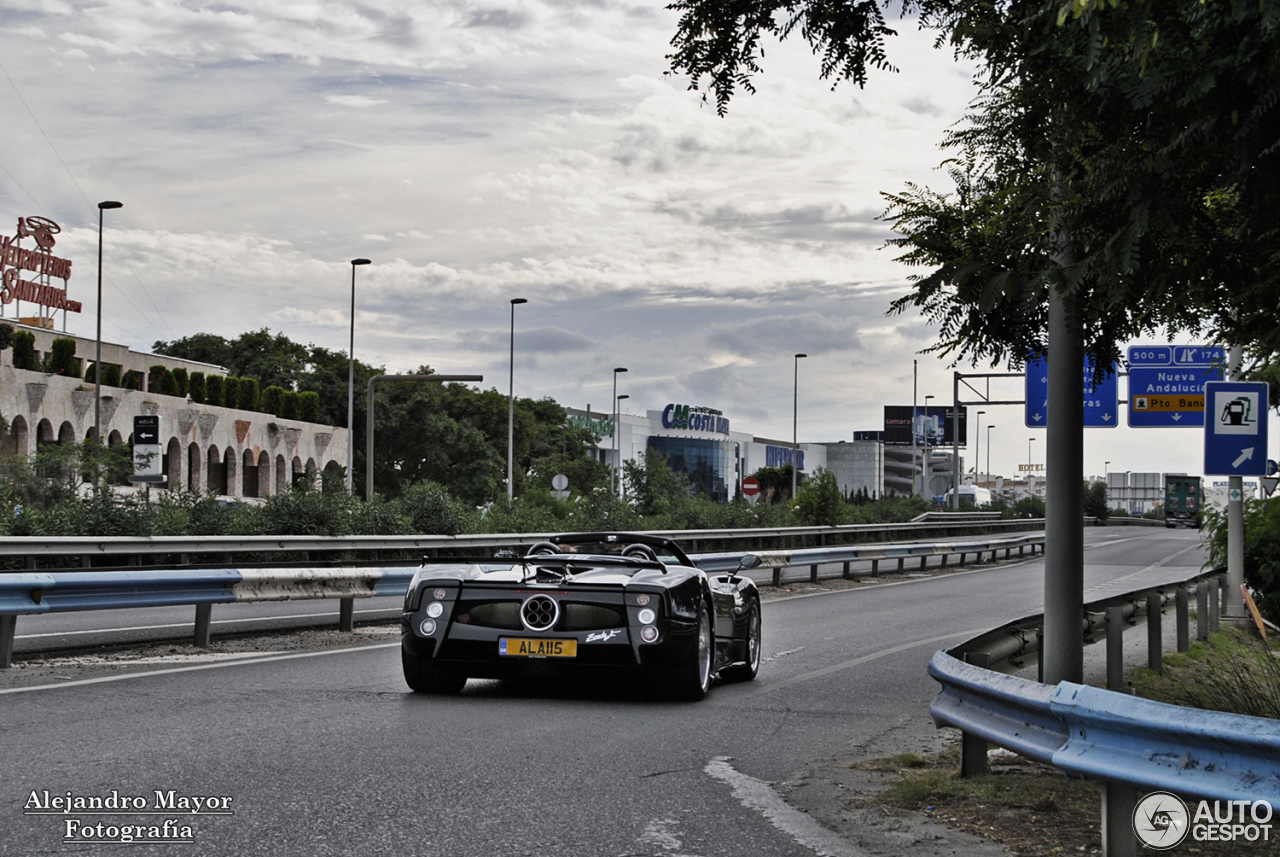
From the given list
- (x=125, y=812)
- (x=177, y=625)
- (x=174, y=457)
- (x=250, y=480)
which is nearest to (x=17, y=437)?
(x=174, y=457)

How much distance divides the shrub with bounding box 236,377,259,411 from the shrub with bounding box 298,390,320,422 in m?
6.18

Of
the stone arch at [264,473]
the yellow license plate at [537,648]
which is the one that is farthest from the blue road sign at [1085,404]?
the stone arch at [264,473]

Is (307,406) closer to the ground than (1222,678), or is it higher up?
higher up

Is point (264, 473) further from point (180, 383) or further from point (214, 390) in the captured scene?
point (180, 383)

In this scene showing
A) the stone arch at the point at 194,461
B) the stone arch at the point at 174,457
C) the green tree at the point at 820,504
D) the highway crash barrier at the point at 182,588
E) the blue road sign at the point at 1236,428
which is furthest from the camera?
the stone arch at the point at 194,461

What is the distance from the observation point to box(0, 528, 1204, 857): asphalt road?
5277 mm

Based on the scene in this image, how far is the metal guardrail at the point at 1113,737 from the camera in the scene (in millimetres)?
3998

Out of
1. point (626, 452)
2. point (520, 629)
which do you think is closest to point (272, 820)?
point (520, 629)

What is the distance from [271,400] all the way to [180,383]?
11226 mm

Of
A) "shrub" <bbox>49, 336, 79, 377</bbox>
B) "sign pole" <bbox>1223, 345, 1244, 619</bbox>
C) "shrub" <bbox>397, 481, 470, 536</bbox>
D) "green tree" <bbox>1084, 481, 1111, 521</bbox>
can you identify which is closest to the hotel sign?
"shrub" <bbox>49, 336, 79, 377</bbox>

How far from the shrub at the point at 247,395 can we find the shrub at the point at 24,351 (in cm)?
1956

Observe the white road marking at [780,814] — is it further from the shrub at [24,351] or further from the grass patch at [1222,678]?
the shrub at [24,351]

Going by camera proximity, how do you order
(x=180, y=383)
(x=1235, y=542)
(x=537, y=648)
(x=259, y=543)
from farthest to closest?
1. (x=180, y=383)
2. (x=259, y=543)
3. (x=1235, y=542)
4. (x=537, y=648)

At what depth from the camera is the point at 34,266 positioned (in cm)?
6481
